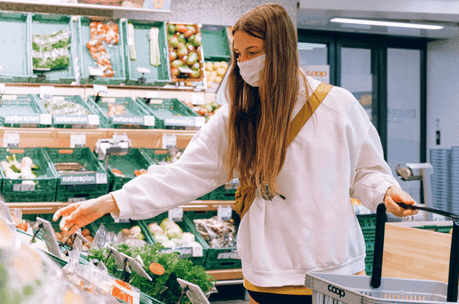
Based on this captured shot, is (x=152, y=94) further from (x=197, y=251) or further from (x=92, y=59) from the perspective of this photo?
(x=197, y=251)

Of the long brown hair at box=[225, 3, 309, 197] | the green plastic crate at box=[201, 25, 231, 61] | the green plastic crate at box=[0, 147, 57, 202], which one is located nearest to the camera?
the long brown hair at box=[225, 3, 309, 197]

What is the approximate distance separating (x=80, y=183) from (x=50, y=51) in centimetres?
127

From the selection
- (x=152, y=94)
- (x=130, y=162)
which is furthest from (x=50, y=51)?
(x=130, y=162)

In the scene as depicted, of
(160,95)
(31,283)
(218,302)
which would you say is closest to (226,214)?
(218,302)

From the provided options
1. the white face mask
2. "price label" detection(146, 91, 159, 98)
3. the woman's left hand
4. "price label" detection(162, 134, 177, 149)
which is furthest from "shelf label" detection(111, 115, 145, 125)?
the woman's left hand

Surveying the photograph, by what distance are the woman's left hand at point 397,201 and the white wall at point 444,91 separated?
6708mm

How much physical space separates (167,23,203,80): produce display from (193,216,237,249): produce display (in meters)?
1.36

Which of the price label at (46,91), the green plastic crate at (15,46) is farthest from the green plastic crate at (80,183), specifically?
the green plastic crate at (15,46)

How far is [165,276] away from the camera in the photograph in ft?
6.23

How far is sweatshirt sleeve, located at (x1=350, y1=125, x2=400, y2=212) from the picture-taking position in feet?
4.56

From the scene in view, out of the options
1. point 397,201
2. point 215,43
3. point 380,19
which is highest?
point 380,19

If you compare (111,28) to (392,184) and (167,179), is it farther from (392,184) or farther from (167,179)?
(392,184)

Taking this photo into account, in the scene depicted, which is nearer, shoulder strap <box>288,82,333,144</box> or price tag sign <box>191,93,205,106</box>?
shoulder strap <box>288,82,333,144</box>

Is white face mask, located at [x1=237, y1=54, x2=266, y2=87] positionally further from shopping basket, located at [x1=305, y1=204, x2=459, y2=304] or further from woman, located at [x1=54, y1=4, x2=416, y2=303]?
shopping basket, located at [x1=305, y1=204, x2=459, y2=304]
